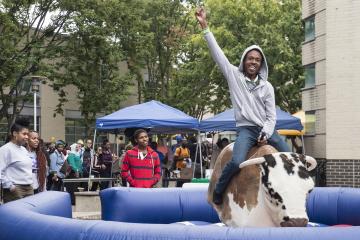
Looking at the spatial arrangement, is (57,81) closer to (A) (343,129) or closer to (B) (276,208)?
(A) (343,129)

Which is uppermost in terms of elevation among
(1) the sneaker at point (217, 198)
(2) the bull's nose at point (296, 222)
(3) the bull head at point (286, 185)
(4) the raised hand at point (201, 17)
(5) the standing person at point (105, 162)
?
(4) the raised hand at point (201, 17)

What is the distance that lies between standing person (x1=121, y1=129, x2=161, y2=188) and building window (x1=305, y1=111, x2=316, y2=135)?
15005mm

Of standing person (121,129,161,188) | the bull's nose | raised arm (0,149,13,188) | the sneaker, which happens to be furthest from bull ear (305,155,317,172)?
standing person (121,129,161,188)

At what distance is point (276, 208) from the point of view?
5.34 metres

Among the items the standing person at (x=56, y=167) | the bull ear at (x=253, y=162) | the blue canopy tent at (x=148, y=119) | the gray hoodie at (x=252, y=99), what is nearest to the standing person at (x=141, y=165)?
the gray hoodie at (x=252, y=99)

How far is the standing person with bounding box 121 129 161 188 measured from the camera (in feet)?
34.0

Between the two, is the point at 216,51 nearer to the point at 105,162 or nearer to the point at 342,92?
the point at 342,92

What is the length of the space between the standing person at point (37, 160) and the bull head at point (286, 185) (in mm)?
5205

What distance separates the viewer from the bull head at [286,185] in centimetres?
520

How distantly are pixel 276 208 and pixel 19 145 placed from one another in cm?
470

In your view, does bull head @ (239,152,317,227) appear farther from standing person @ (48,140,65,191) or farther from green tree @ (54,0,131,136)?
green tree @ (54,0,131,136)

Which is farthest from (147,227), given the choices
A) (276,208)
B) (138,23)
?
(138,23)

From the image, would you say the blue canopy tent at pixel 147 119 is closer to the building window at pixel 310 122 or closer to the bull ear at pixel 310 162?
the building window at pixel 310 122

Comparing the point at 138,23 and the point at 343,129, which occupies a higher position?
the point at 138,23
